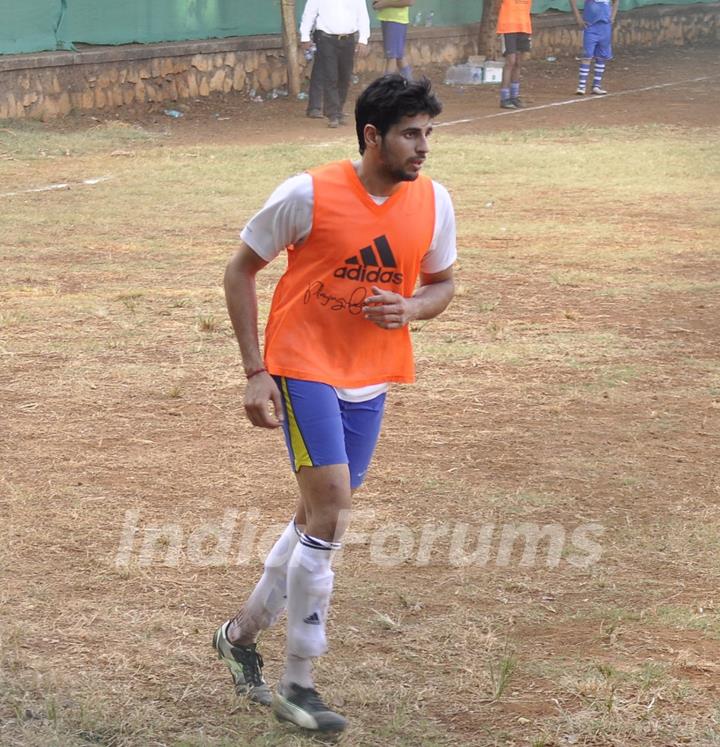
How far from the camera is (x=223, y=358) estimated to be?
325 inches

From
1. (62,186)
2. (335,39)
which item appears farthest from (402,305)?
(335,39)

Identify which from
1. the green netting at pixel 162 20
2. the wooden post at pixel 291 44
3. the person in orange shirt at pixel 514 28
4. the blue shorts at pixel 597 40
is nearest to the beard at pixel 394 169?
the green netting at pixel 162 20

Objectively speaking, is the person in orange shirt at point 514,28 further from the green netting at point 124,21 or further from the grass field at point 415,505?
the grass field at point 415,505

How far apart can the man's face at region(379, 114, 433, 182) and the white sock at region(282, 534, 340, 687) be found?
1119 mm

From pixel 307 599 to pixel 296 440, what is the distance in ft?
1.55

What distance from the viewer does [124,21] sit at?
20188 mm

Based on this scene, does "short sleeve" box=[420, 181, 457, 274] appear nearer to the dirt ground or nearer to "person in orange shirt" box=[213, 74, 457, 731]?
"person in orange shirt" box=[213, 74, 457, 731]

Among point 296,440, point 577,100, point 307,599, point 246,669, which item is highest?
point 296,440

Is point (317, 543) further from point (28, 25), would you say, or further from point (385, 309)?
point (28, 25)

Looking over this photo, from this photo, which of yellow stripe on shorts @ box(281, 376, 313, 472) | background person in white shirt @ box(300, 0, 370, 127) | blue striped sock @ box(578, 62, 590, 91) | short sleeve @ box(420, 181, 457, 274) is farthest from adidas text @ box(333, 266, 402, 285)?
blue striped sock @ box(578, 62, 590, 91)

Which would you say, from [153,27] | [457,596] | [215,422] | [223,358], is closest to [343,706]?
[457,596]

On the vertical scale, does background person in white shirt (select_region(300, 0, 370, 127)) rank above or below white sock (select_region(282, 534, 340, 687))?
above

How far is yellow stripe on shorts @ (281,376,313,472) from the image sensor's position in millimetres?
4004

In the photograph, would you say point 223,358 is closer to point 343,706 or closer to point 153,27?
point 343,706
